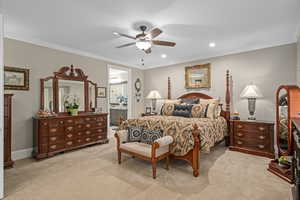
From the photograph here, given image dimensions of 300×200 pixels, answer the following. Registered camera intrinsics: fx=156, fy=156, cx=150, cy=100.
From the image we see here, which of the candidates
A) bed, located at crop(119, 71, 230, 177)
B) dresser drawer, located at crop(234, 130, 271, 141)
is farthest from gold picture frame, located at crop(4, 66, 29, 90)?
dresser drawer, located at crop(234, 130, 271, 141)

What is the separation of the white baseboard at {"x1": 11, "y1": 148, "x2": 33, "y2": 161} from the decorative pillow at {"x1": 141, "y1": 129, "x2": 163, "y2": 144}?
8.41 feet

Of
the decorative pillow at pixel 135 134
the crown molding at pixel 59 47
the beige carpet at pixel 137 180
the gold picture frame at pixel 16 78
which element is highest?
the crown molding at pixel 59 47

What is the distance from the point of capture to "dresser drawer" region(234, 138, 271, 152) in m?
3.34

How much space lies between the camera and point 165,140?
2.57 meters

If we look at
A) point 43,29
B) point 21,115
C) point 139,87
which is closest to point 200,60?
point 139,87

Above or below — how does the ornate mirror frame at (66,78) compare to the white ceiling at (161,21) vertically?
below

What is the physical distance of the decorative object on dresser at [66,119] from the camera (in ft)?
10.9

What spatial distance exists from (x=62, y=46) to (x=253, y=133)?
16.3 ft

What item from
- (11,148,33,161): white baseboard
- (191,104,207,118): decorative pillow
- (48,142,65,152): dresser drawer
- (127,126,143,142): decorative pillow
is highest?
(191,104,207,118): decorative pillow

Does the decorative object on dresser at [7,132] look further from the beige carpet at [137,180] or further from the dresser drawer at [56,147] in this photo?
the dresser drawer at [56,147]

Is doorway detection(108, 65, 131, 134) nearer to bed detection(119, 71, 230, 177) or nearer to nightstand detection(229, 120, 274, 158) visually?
bed detection(119, 71, 230, 177)

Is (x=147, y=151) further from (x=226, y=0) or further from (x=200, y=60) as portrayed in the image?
(x=200, y=60)

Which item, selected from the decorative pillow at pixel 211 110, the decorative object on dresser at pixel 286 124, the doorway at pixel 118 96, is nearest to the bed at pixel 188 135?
the decorative pillow at pixel 211 110

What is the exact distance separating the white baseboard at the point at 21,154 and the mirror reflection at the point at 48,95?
977mm
